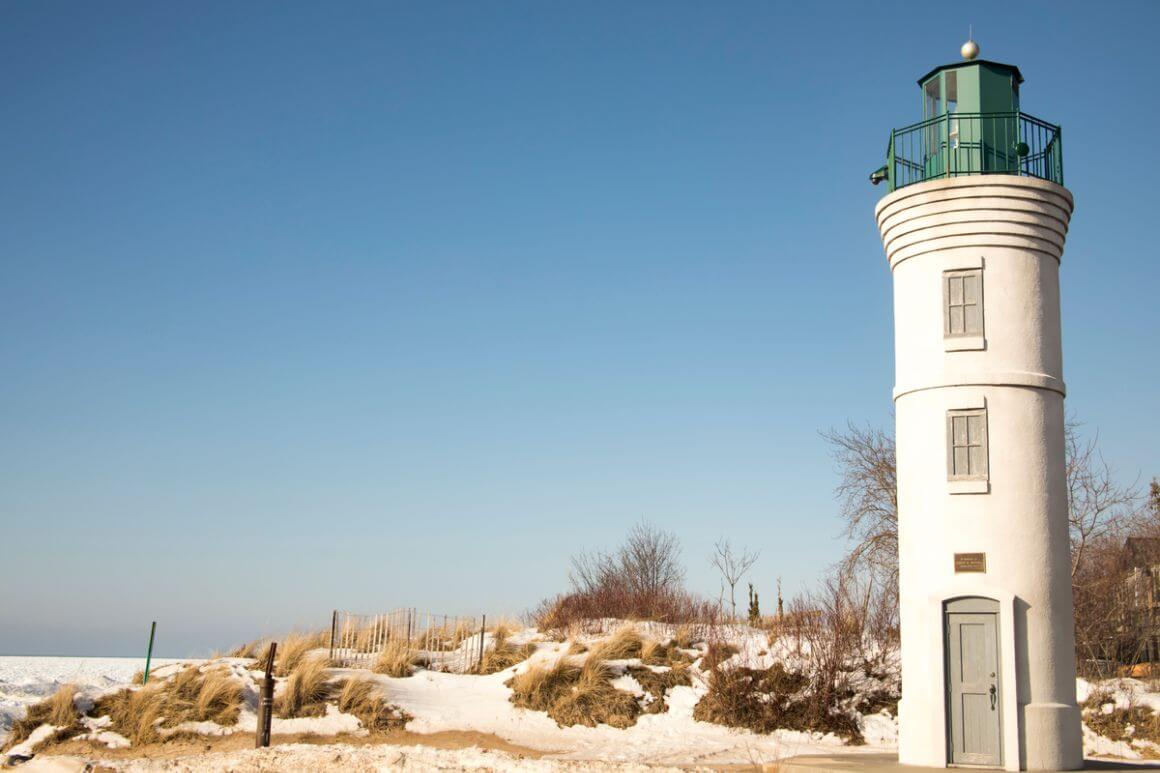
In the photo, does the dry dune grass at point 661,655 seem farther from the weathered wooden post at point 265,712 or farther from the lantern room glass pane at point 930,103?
the lantern room glass pane at point 930,103

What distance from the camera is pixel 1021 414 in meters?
15.9

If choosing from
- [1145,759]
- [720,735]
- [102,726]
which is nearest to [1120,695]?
Result: [1145,759]

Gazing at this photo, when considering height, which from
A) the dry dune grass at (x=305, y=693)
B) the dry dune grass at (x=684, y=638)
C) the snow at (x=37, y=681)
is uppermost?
the dry dune grass at (x=684, y=638)

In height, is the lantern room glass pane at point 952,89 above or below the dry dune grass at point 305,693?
above

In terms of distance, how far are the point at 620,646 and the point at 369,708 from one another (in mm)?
6276

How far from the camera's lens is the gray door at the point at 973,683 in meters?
15.2

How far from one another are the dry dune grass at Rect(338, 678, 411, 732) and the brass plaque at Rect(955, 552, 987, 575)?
489 inches

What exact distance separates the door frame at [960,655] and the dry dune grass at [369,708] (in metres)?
11.7

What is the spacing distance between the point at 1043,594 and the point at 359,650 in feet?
60.4

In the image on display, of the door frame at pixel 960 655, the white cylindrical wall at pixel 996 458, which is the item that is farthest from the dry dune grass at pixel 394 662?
the door frame at pixel 960 655

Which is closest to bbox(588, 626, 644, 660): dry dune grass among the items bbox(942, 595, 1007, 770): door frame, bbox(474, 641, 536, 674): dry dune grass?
bbox(474, 641, 536, 674): dry dune grass

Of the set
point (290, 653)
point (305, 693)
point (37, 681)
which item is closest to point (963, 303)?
point (305, 693)

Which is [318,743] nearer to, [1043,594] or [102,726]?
[102,726]

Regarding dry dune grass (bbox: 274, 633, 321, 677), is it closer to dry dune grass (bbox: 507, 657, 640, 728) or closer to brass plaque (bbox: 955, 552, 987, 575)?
dry dune grass (bbox: 507, 657, 640, 728)
